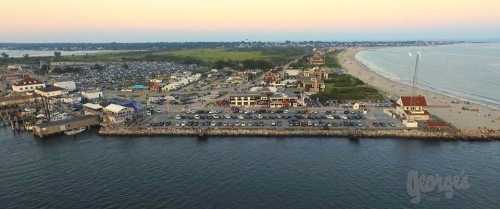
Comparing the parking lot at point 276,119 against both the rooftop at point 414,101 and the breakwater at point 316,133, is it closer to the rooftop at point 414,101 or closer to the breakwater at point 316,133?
the breakwater at point 316,133

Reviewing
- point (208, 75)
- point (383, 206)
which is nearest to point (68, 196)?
point (383, 206)

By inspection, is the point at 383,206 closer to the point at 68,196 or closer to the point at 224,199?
the point at 224,199

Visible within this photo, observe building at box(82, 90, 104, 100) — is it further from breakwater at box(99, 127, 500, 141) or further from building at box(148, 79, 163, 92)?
breakwater at box(99, 127, 500, 141)

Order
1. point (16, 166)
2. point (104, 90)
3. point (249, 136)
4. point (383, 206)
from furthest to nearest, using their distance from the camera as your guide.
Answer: point (104, 90), point (249, 136), point (16, 166), point (383, 206)

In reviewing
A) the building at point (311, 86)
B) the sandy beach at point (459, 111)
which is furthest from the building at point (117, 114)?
the sandy beach at point (459, 111)

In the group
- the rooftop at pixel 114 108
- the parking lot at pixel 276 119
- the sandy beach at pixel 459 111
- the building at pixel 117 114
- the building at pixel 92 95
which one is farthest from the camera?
the building at pixel 92 95

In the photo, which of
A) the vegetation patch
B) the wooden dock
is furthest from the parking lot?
the vegetation patch
